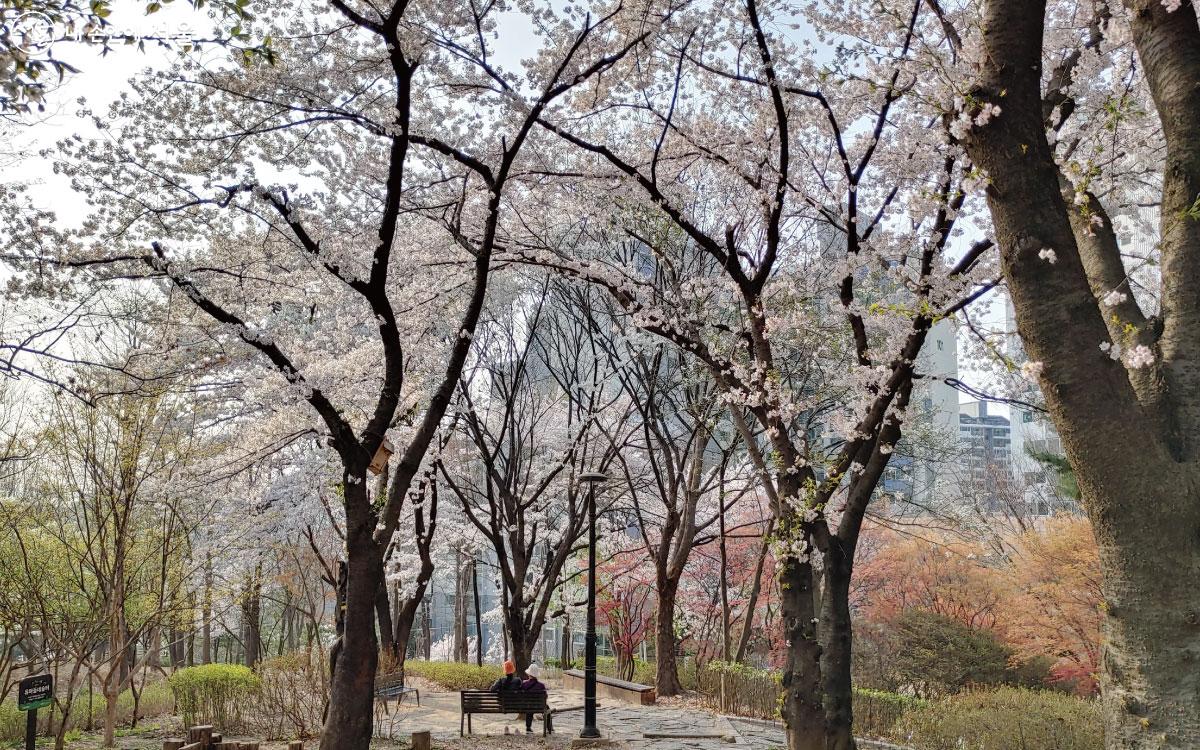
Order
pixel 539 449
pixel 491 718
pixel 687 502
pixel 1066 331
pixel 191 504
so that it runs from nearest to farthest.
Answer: pixel 1066 331, pixel 491 718, pixel 191 504, pixel 687 502, pixel 539 449

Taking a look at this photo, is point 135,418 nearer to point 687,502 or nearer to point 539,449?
point 687,502

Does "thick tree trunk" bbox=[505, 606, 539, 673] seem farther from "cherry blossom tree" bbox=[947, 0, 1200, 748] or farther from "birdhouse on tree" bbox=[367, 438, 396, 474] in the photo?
"cherry blossom tree" bbox=[947, 0, 1200, 748]

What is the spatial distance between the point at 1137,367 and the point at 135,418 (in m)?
11.0

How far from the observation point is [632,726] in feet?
38.1

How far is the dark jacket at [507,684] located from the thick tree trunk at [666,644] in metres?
4.27

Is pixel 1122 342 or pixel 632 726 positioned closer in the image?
pixel 1122 342

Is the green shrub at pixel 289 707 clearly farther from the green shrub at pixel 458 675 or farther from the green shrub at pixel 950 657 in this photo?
the green shrub at pixel 950 657

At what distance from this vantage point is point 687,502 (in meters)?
15.0

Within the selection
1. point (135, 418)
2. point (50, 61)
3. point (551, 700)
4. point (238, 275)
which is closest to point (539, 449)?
point (551, 700)

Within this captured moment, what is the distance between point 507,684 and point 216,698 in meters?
3.80

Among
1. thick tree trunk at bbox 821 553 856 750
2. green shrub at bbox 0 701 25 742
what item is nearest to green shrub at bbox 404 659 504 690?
green shrub at bbox 0 701 25 742

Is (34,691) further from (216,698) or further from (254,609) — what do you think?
(254,609)

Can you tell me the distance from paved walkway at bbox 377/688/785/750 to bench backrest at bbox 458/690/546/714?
378mm

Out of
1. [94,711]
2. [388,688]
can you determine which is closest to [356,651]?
[388,688]
